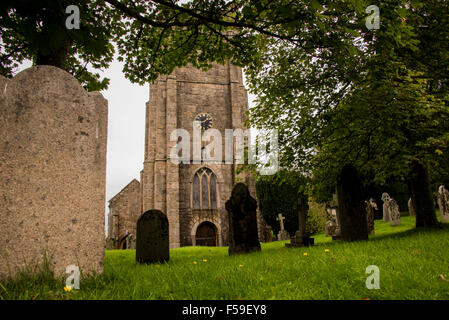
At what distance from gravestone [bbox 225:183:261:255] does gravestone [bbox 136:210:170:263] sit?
176 centimetres

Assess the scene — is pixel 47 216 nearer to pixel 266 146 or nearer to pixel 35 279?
pixel 35 279

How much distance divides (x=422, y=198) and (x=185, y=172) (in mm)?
16054

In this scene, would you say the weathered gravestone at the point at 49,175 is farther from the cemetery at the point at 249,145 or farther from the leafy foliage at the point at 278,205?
the leafy foliage at the point at 278,205

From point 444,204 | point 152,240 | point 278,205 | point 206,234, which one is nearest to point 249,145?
point 152,240

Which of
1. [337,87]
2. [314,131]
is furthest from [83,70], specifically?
[337,87]

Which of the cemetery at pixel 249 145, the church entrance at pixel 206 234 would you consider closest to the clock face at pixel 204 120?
the church entrance at pixel 206 234

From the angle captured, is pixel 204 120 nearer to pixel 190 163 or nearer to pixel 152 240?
pixel 190 163

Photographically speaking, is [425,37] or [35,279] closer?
[35,279]

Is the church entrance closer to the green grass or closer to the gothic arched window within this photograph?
the gothic arched window

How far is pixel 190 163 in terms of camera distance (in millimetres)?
21531

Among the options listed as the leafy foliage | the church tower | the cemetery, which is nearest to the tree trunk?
the cemetery

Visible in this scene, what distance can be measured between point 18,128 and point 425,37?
972 centimetres

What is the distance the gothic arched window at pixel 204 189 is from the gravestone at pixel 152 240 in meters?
15.1

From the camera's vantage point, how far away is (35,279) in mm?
2324
